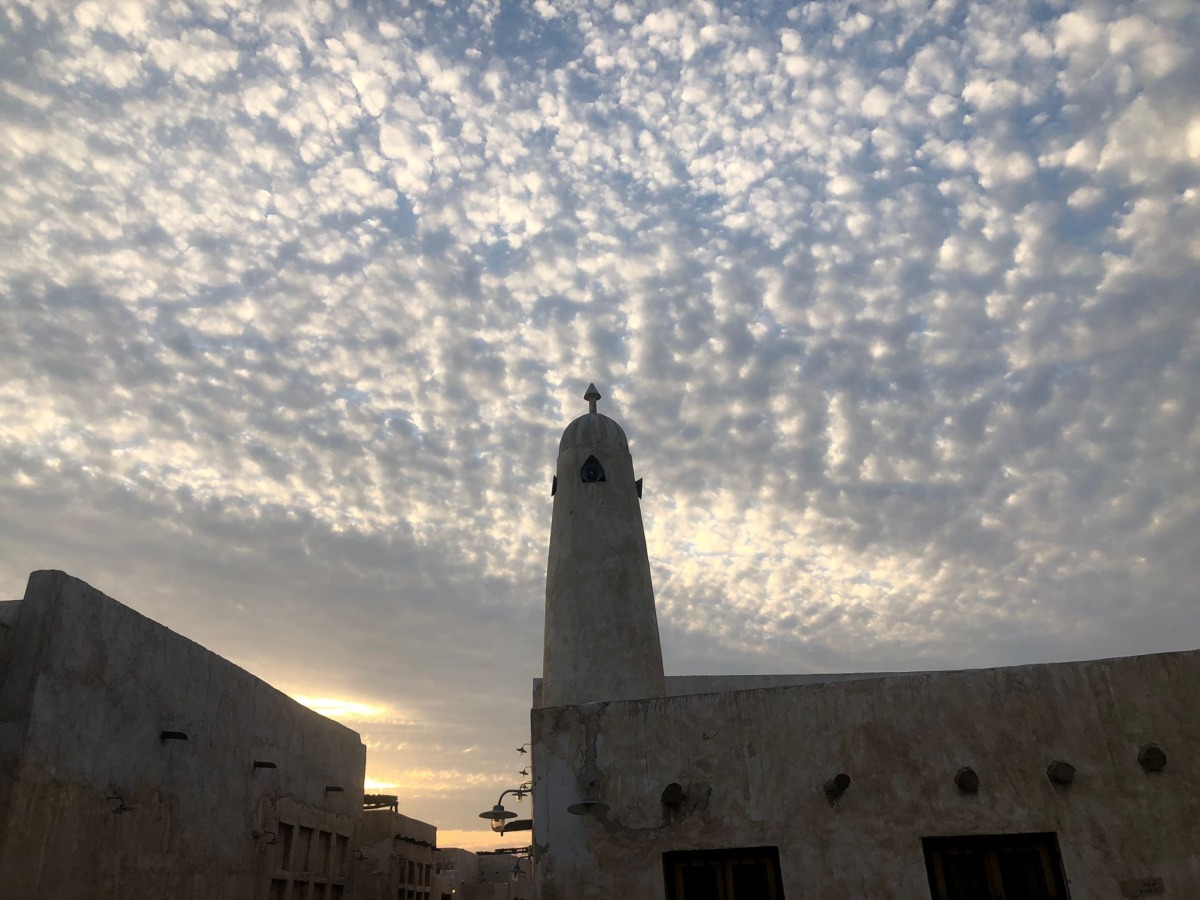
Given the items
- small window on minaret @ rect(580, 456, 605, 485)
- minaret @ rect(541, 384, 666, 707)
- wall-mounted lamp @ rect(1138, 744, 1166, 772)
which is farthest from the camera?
small window on minaret @ rect(580, 456, 605, 485)

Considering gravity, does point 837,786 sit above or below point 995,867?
above

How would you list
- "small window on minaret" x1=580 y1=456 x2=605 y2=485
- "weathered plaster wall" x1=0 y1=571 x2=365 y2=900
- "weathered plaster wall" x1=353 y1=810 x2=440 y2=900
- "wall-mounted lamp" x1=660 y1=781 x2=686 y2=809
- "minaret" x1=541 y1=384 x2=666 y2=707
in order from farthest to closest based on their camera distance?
"weathered plaster wall" x1=353 y1=810 x2=440 y2=900, "small window on minaret" x1=580 y1=456 x2=605 y2=485, "minaret" x1=541 y1=384 x2=666 y2=707, "wall-mounted lamp" x1=660 y1=781 x2=686 y2=809, "weathered plaster wall" x1=0 y1=571 x2=365 y2=900

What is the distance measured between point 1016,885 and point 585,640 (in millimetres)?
6369

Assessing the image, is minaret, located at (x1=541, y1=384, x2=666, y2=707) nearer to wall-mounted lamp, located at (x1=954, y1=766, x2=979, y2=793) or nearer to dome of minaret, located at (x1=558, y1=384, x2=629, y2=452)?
dome of minaret, located at (x1=558, y1=384, x2=629, y2=452)

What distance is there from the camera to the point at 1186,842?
853 centimetres

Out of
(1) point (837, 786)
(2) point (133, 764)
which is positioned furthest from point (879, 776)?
(2) point (133, 764)

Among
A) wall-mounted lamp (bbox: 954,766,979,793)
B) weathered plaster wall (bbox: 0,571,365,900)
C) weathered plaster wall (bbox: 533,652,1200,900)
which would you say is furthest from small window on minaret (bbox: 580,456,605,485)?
wall-mounted lamp (bbox: 954,766,979,793)

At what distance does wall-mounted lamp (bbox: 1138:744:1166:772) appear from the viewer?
871 cm

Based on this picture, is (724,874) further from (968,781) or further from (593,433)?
(593,433)

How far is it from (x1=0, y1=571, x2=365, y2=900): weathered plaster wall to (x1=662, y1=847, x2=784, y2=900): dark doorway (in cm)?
550

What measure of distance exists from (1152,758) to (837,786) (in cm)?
312

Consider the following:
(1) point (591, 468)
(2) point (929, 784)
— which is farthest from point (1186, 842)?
(1) point (591, 468)

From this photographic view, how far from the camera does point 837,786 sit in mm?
9102

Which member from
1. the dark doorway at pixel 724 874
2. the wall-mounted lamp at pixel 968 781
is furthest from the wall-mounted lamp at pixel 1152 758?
the dark doorway at pixel 724 874
